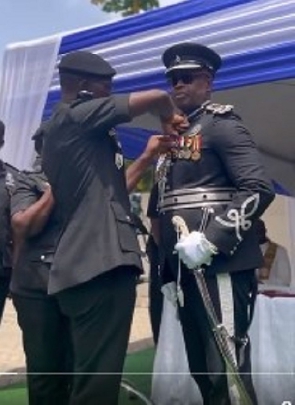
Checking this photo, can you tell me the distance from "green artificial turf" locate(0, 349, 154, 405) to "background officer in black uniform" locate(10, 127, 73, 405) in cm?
108

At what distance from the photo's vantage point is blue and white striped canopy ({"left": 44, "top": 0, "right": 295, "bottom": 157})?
118 inches

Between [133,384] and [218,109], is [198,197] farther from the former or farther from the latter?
[133,384]

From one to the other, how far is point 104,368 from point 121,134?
3.38m

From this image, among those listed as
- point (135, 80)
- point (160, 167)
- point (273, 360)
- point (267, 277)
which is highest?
point (135, 80)

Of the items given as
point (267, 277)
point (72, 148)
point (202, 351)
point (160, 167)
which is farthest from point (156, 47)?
point (267, 277)

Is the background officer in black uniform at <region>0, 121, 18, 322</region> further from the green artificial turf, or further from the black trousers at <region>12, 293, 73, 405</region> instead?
the green artificial turf

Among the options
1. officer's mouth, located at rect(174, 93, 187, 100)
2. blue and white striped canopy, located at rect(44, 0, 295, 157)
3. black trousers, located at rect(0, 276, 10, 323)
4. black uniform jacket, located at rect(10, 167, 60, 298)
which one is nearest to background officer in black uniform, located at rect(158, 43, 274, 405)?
officer's mouth, located at rect(174, 93, 187, 100)

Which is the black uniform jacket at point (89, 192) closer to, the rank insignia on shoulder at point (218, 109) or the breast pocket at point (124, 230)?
the breast pocket at point (124, 230)

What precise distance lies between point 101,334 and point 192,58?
1.06 meters

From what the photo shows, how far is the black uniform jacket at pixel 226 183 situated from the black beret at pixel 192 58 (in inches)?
7.8

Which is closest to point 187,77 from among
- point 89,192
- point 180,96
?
point 180,96

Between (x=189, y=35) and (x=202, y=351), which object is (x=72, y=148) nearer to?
(x=202, y=351)

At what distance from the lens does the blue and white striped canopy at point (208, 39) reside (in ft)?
9.80

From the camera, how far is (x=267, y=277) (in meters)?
4.69
